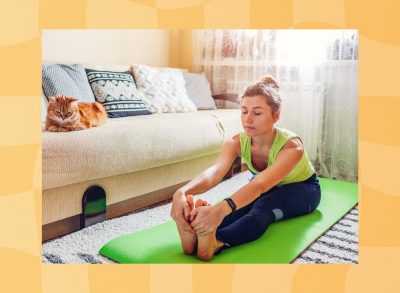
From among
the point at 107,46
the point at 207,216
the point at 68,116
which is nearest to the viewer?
the point at 207,216

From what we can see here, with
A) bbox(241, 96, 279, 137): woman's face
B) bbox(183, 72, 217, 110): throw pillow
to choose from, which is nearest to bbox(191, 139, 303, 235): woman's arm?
bbox(241, 96, 279, 137): woman's face

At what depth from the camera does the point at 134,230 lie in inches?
48.4

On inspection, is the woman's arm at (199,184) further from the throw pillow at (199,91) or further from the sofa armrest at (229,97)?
the sofa armrest at (229,97)

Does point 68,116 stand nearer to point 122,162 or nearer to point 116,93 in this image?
point 122,162

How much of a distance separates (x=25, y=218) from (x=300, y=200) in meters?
0.92

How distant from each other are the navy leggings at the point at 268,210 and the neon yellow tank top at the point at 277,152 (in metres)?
0.02

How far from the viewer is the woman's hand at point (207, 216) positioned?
897 mm

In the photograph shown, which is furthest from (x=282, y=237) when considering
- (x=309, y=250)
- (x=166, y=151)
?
(x=166, y=151)

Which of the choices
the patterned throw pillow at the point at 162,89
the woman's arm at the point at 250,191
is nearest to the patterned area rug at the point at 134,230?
the woman's arm at the point at 250,191

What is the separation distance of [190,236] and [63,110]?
691 millimetres

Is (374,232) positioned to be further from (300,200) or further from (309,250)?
(300,200)

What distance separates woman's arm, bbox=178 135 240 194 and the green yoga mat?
7.1 inches

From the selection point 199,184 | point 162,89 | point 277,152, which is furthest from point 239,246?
point 162,89

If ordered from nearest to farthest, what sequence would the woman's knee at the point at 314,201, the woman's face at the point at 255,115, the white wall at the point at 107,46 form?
1. the woman's face at the point at 255,115
2. the woman's knee at the point at 314,201
3. the white wall at the point at 107,46
